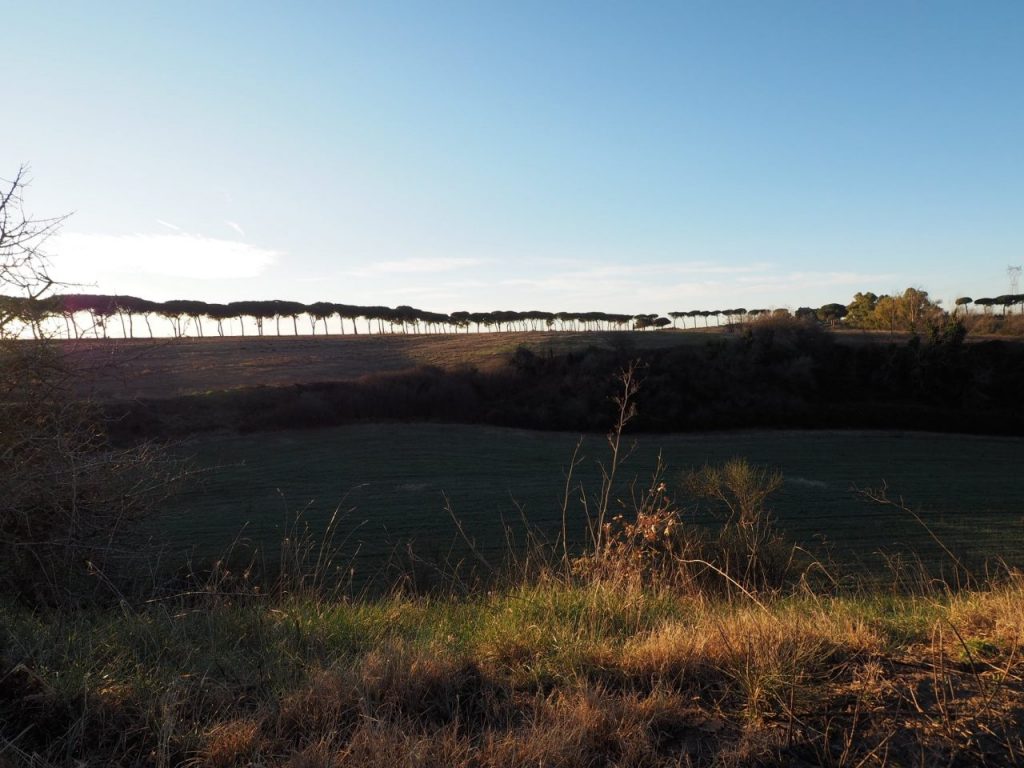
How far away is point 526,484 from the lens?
105ft

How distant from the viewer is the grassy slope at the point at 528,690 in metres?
2.27

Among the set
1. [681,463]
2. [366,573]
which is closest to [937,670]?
[366,573]

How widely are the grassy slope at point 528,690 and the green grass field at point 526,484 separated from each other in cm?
1220

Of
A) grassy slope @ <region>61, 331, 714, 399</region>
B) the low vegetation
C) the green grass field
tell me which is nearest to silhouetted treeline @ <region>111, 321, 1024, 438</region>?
the green grass field

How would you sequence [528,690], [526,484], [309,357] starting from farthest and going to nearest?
[309,357] → [526,484] → [528,690]

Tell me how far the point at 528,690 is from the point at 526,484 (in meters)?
29.4

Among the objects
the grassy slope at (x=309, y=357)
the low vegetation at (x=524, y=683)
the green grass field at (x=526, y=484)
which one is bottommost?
the green grass field at (x=526, y=484)

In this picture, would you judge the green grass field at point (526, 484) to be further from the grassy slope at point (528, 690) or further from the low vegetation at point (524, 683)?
the grassy slope at point (528, 690)

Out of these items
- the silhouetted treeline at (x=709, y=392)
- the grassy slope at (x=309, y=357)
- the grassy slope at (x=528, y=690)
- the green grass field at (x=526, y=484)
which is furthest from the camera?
the grassy slope at (x=309, y=357)

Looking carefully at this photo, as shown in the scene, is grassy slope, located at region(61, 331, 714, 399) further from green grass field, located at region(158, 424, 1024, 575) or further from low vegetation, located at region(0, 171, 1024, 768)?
low vegetation, located at region(0, 171, 1024, 768)

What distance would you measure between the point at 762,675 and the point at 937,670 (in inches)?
30.4

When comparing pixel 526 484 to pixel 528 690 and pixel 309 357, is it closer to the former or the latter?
pixel 528 690

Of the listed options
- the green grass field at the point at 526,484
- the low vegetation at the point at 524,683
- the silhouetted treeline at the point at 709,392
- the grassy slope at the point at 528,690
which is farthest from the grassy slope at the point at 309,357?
the grassy slope at the point at 528,690

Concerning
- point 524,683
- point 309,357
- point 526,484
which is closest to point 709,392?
point 526,484
